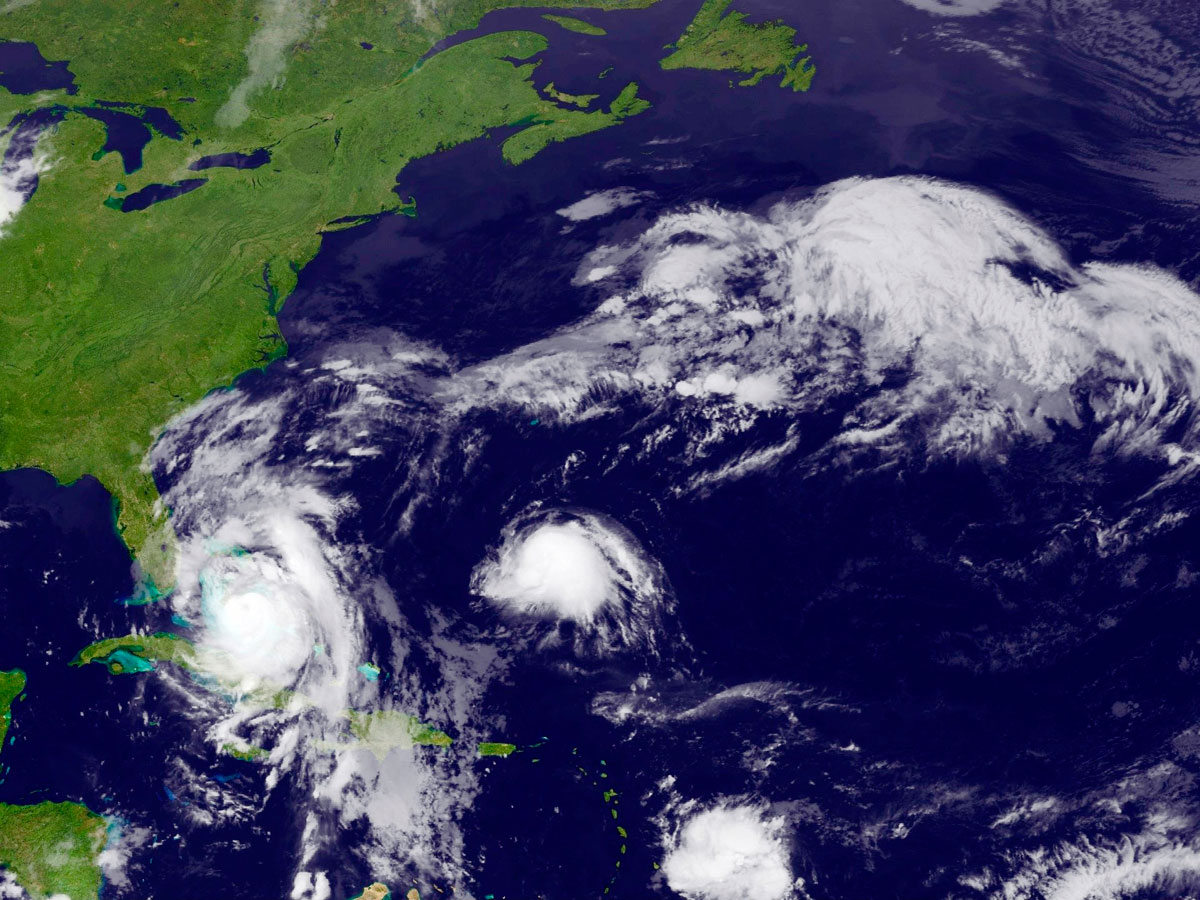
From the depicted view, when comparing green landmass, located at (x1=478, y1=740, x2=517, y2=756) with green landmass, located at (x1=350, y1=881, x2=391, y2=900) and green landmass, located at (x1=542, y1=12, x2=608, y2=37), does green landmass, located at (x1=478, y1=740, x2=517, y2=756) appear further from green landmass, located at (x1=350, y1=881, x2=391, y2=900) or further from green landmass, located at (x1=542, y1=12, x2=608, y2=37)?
green landmass, located at (x1=542, y1=12, x2=608, y2=37)

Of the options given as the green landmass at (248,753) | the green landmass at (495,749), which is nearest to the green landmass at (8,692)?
the green landmass at (248,753)

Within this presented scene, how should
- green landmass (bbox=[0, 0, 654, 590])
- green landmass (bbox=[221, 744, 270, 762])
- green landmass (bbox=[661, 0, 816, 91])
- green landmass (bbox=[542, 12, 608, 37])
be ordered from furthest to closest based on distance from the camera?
green landmass (bbox=[542, 12, 608, 37])
green landmass (bbox=[661, 0, 816, 91])
green landmass (bbox=[0, 0, 654, 590])
green landmass (bbox=[221, 744, 270, 762])

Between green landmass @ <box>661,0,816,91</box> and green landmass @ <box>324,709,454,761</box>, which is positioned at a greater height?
green landmass @ <box>661,0,816,91</box>

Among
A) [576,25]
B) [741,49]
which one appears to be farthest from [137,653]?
[741,49]

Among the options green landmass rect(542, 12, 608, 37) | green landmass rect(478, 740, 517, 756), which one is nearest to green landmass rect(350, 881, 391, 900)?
green landmass rect(478, 740, 517, 756)

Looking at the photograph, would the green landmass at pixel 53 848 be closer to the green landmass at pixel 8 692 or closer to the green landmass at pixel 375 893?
the green landmass at pixel 8 692

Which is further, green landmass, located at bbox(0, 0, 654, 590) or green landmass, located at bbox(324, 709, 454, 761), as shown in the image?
green landmass, located at bbox(0, 0, 654, 590)
